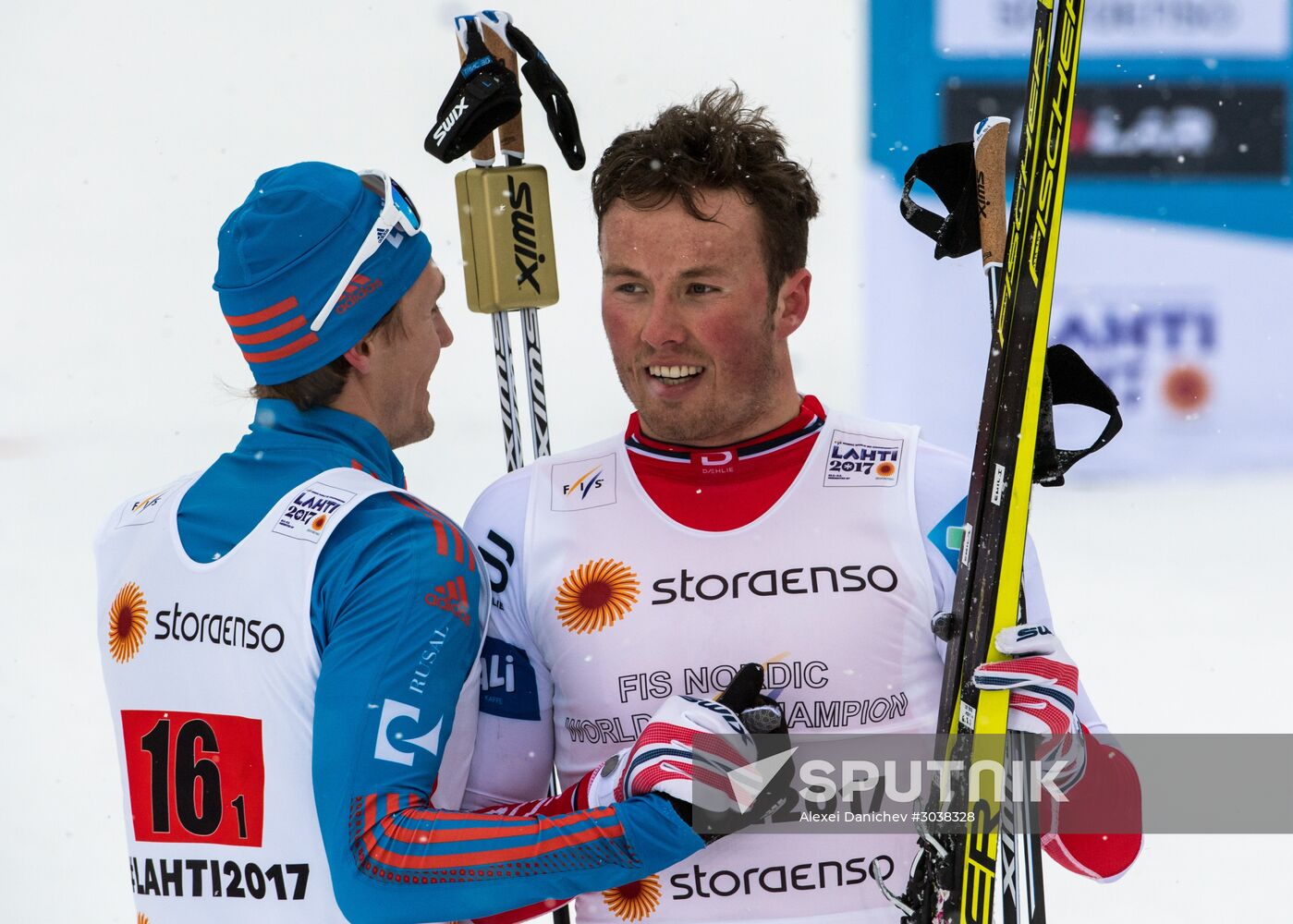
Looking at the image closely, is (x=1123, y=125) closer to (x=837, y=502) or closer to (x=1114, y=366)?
(x=1114, y=366)

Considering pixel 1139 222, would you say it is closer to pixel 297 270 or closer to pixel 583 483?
pixel 583 483

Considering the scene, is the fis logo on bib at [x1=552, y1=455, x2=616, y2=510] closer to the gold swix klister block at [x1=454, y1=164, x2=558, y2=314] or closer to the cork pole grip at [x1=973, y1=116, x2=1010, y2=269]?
the gold swix klister block at [x1=454, y1=164, x2=558, y2=314]

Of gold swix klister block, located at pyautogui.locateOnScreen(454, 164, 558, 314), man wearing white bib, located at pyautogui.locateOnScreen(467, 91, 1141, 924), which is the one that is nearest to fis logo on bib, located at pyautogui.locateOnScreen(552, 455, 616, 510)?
man wearing white bib, located at pyautogui.locateOnScreen(467, 91, 1141, 924)

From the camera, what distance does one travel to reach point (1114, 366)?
608cm

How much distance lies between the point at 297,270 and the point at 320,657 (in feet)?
1.66

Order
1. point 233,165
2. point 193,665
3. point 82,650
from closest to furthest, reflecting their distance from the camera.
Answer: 1. point 193,665
2. point 82,650
3. point 233,165

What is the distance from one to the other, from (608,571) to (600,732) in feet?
0.75

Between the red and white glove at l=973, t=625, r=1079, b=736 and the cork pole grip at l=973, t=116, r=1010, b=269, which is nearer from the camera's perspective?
the red and white glove at l=973, t=625, r=1079, b=736

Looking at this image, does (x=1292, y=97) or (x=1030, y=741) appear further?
(x=1292, y=97)

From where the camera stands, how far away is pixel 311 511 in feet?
5.62

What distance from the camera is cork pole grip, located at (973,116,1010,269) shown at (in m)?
1.87

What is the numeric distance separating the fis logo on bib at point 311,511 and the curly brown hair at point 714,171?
2.08ft

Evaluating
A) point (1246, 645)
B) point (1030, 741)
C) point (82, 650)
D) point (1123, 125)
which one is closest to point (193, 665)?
point (1030, 741)

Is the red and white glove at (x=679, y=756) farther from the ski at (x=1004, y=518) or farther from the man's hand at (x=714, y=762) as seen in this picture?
the ski at (x=1004, y=518)
